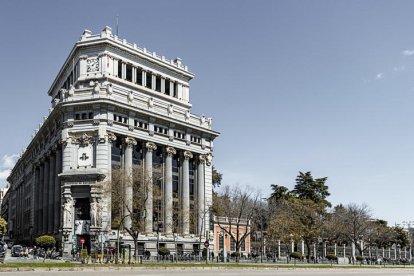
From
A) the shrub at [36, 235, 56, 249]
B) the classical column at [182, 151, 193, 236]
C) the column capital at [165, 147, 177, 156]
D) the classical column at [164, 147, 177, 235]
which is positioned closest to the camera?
the shrub at [36, 235, 56, 249]

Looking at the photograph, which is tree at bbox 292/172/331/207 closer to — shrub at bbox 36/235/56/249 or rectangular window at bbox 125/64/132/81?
rectangular window at bbox 125/64/132/81

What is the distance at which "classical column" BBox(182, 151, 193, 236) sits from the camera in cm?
8619

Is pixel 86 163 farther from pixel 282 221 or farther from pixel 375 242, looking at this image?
pixel 375 242

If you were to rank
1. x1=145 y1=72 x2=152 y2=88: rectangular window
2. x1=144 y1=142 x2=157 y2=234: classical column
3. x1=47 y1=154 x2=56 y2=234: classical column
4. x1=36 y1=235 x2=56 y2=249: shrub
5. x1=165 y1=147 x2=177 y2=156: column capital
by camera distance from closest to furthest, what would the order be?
x1=36 y1=235 x2=56 y2=249: shrub → x1=144 y1=142 x2=157 y2=234: classical column → x1=47 y1=154 x2=56 y2=234: classical column → x1=165 y1=147 x2=177 y2=156: column capital → x1=145 y1=72 x2=152 y2=88: rectangular window

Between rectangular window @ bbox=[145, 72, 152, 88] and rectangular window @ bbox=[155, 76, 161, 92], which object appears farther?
rectangular window @ bbox=[155, 76, 161, 92]

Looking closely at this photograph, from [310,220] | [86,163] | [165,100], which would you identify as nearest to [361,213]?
[310,220]

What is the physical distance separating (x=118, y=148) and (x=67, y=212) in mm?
12339

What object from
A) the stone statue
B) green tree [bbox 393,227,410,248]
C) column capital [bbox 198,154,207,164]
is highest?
column capital [bbox 198,154,207,164]

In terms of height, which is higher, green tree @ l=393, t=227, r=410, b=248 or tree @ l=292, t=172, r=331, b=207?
tree @ l=292, t=172, r=331, b=207

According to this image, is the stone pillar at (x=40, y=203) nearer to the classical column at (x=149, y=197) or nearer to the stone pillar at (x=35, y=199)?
the stone pillar at (x=35, y=199)

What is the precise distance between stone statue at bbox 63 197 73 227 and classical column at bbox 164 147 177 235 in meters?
15.4

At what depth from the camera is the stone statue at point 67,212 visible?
75000 millimetres

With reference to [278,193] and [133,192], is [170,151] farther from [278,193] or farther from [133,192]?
[278,193]

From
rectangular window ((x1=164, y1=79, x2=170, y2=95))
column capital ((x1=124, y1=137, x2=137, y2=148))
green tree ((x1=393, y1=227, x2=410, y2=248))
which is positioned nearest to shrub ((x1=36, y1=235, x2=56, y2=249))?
column capital ((x1=124, y1=137, x2=137, y2=148))
